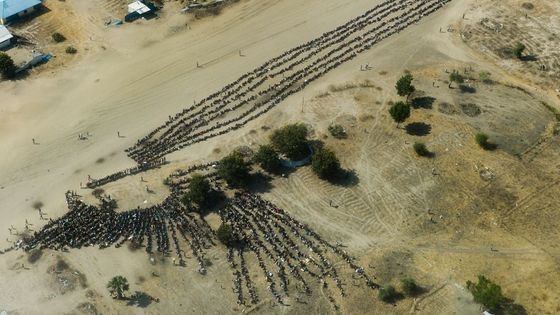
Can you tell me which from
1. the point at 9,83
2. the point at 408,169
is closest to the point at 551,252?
the point at 408,169

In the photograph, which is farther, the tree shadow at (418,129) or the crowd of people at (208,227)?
the tree shadow at (418,129)

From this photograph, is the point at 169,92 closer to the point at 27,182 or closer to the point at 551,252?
the point at 27,182

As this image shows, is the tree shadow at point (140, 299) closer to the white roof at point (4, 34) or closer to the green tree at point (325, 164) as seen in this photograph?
the green tree at point (325, 164)

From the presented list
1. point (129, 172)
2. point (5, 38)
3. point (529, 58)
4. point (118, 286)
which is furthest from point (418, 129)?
point (5, 38)

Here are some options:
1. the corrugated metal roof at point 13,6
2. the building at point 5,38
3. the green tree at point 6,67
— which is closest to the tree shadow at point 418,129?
the green tree at point 6,67

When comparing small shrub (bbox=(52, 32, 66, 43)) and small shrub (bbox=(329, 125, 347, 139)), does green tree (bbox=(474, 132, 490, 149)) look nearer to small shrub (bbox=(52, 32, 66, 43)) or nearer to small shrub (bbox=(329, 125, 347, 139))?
small shrub (bbox=(329, 125, 347, 139))

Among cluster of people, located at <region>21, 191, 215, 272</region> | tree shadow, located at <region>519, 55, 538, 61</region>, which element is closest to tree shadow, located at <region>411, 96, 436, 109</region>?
tree shadow, located at <region>519, 55, 538, 61</region>
